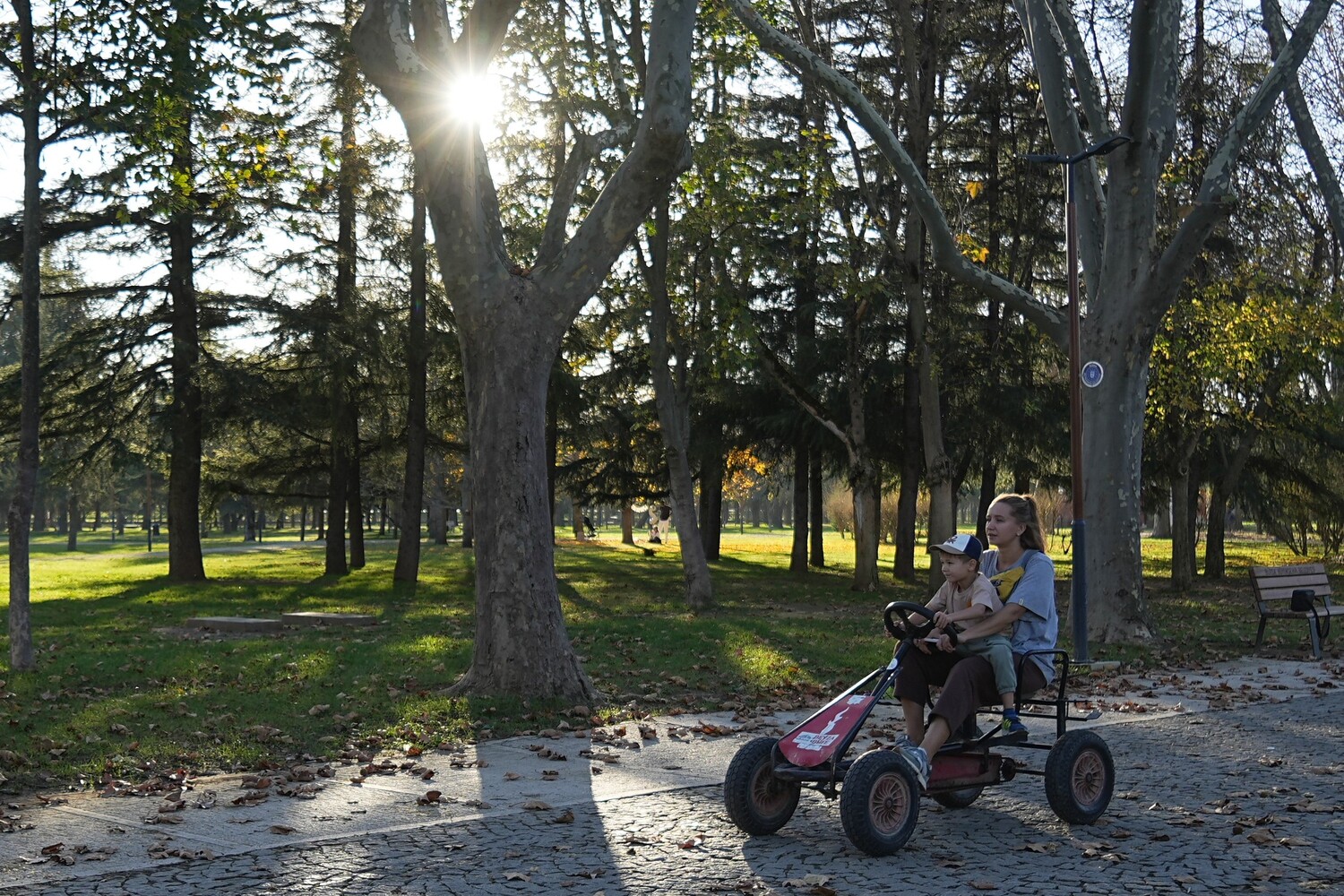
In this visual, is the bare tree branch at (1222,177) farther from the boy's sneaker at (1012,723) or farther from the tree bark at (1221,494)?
the tree bark at (1221,494)

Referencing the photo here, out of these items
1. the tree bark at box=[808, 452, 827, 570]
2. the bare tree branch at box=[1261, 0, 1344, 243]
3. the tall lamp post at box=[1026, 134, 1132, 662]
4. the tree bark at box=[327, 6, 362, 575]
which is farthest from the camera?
the tree bark at box=[808, 452, 827, 570]

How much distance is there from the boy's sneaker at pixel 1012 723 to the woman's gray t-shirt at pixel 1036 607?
1.15 feet

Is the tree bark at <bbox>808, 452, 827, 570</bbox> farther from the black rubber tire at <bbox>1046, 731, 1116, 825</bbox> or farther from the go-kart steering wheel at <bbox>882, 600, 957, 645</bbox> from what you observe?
the go-kart steering wheel at <bbox>882, 600, 957, 645</bbox>

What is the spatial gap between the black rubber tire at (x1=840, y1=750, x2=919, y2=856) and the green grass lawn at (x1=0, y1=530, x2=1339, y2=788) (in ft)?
14.0

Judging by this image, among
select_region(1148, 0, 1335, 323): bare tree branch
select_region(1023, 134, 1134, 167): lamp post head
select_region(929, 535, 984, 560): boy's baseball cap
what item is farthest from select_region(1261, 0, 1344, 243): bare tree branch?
select_region(929, 535, 984, 560): boy's baseball cap

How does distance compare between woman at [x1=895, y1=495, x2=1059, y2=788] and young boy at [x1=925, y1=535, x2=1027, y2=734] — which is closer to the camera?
woman at [x1=895, y1=495, x2=1059, y2=788]

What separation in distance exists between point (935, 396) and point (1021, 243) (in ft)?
23.7

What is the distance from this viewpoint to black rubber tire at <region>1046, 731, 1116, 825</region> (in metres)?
6.81

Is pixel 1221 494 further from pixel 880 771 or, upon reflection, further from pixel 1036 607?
pixel 880 771

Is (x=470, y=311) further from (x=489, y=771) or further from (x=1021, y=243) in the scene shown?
(x=1021, y=243)

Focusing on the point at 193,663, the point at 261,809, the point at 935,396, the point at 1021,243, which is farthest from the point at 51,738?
the point at 1021,243

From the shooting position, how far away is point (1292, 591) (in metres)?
15.9

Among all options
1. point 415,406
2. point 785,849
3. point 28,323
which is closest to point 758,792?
point 785,849

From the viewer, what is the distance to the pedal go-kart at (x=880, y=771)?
6.20 m
